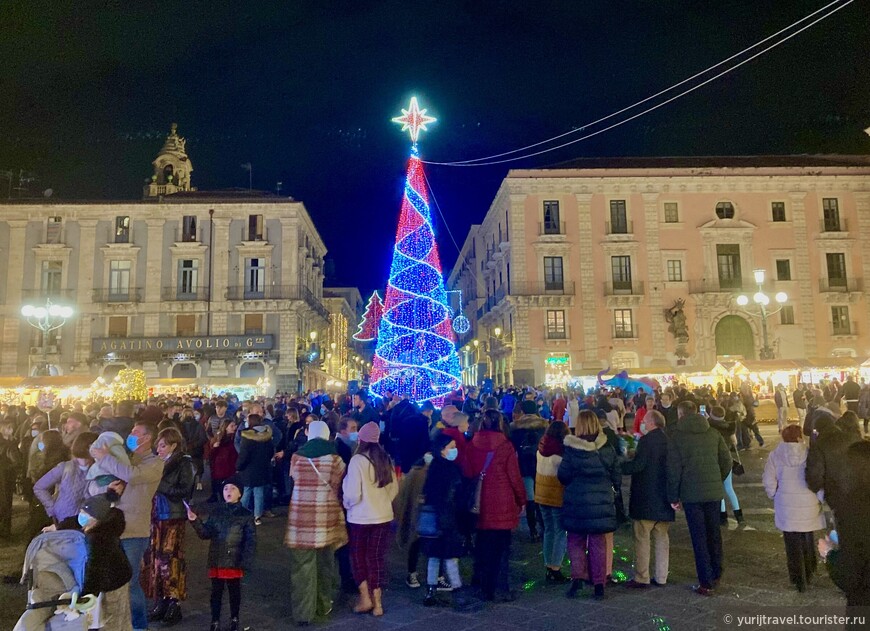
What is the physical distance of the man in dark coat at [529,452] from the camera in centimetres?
796

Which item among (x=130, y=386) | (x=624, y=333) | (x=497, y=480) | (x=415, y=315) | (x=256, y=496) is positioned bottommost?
(x=256, y=496)

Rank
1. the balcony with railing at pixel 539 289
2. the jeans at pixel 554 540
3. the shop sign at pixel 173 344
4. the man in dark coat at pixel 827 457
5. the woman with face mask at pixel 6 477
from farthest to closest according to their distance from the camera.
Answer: the shop sign at pixel 173 344
the balcony with railing at pixel 539 289
the woman with face mask at pixel 6 477
the jeans at pixel 554 540
the man in dark coat at pixel 827 457

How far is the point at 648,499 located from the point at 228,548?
3512 mm

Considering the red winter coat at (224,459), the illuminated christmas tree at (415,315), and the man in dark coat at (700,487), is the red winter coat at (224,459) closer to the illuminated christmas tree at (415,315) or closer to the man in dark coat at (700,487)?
the man in dark coat at (700,487)

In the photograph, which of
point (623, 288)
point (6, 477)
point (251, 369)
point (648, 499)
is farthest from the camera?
point (251, 369)

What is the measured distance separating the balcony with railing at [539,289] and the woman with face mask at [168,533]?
30.5 m

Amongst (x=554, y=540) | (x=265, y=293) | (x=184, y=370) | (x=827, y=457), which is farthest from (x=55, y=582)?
(x=184, y=370)

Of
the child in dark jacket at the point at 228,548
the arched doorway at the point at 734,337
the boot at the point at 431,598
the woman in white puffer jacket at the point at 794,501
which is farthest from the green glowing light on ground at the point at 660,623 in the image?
the arched doorway at the point at 734,337

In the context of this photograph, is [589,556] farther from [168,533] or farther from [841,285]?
[841,285]

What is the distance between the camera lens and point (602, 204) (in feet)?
118

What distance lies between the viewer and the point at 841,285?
118 feet

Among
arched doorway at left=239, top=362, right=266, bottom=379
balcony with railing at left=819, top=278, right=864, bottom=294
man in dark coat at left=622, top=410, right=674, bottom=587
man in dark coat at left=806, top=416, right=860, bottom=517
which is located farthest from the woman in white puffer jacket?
balcony with railing at left=819, top=278, right=864, bottom=294

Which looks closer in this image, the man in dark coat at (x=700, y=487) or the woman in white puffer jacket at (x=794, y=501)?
the woman in white puffer jacket at (x=794, y=501)

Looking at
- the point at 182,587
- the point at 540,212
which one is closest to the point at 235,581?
the point at 182,587
